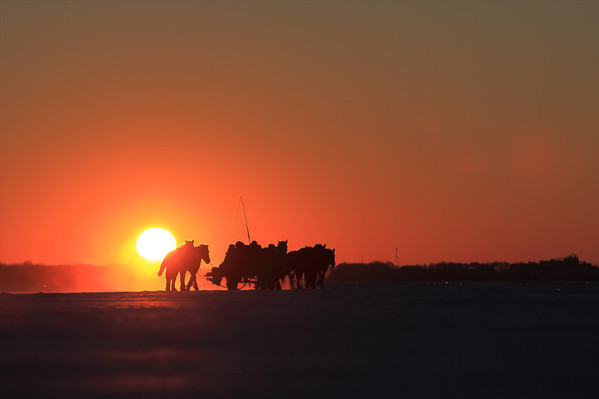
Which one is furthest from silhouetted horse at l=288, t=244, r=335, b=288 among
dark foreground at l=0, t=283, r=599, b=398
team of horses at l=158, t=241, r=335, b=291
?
dark foreground at l=0, t=283, r=599, b=398

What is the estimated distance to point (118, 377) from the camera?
36.1 feet

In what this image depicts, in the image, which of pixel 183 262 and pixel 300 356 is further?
pixel 183 262

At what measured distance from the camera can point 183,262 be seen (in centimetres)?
5303

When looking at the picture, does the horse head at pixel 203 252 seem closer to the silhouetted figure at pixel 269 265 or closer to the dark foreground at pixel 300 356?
the silhouetted figure at pixel 269 265

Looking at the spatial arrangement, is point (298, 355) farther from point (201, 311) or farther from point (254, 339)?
point (201, 311)

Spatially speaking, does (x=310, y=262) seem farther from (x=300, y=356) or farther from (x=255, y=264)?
(x=300, y=356)

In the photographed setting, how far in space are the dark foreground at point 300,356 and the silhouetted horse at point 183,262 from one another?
3091 centimetres

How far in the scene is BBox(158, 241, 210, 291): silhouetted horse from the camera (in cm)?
5300

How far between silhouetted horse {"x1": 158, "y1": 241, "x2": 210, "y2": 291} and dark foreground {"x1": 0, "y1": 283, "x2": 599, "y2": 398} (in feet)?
101

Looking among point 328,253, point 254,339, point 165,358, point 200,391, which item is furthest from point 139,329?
point 328,253

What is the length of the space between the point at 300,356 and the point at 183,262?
4046 centimetres

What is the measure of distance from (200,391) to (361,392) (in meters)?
1.60

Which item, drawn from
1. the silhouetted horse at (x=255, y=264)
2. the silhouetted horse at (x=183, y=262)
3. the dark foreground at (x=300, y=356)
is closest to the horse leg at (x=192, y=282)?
the silhouetted horse at (x=183, y=262)

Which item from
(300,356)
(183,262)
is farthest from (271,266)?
(300,356)
